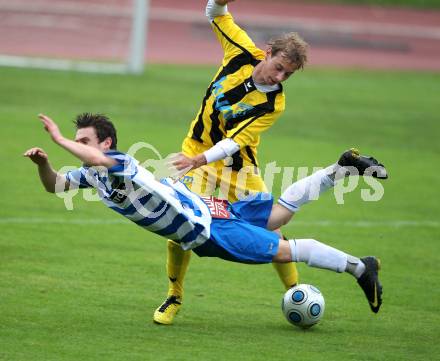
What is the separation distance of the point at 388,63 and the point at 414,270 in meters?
22.5

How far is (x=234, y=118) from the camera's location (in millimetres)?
8156

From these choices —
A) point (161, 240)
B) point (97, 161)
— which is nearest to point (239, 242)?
point (97, 161)

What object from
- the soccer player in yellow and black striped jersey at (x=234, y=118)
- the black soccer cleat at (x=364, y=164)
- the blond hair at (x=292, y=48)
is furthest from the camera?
the black soccer cleat at (x=364, y=164)

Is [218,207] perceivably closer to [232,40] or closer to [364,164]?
[364,164]

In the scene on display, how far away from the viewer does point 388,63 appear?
3164 cm

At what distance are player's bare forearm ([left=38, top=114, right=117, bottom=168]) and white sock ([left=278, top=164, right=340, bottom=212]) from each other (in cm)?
192

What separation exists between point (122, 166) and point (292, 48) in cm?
179

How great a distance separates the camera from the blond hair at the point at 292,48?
766 cm

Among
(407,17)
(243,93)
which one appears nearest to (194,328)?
(243,93)

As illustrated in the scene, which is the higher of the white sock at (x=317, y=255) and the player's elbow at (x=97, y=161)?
the player's elbow at (x=97, y=161)

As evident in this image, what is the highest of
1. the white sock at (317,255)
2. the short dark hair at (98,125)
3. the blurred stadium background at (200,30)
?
the blurred stadium background at (200,30)

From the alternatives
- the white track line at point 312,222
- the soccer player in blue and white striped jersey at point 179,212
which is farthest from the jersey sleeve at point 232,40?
the white track line at point 312,222

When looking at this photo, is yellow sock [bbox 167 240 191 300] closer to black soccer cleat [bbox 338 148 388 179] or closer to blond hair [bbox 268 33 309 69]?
black soccer cleat [bbox 338 148 388 179]

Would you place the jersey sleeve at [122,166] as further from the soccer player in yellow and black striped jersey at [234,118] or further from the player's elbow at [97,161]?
the soccer player in yellow and black striped jersey at [234,118]
